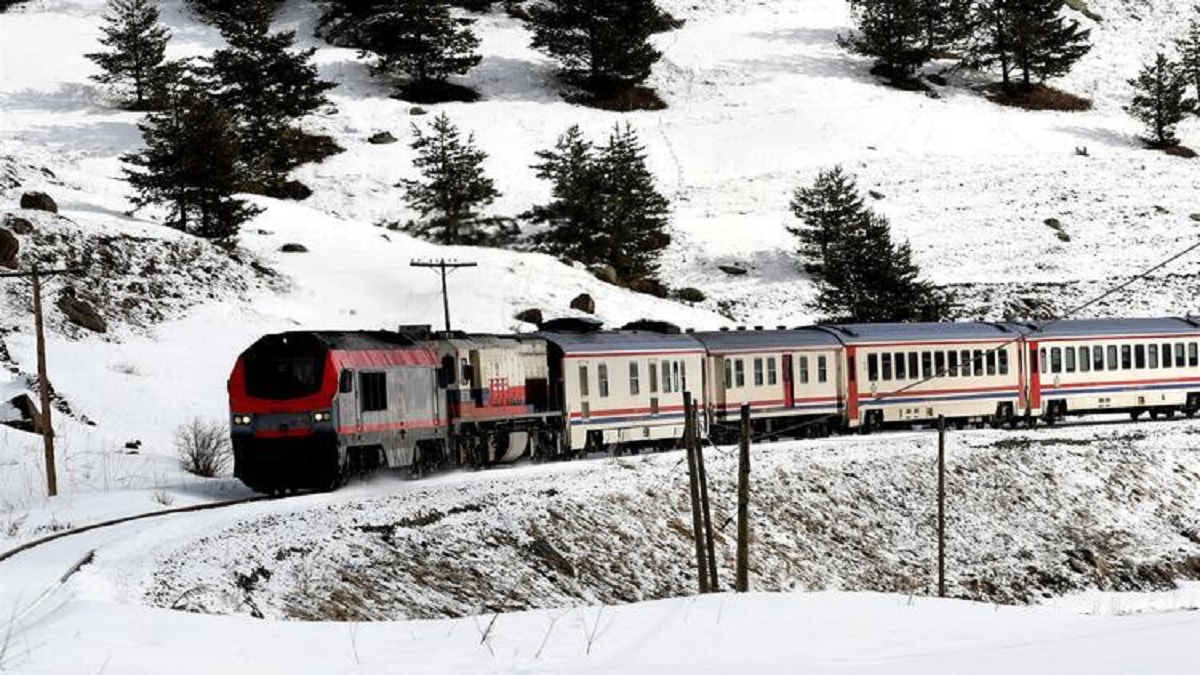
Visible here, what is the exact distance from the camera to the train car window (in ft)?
92.7

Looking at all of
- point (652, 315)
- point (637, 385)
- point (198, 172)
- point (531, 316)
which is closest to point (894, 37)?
point (652, 315)

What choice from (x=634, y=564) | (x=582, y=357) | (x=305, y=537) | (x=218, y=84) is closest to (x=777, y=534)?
(x=634, y=564)

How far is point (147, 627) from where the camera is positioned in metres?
13.3

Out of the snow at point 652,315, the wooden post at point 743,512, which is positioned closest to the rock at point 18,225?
the snow at point 652,315

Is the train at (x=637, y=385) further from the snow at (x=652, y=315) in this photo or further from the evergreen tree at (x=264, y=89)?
the evergreen tree at (x=264, y=89)

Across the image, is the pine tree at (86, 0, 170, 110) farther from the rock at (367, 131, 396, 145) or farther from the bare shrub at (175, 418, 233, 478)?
the bare shrub at (175, 418, 233, 478)

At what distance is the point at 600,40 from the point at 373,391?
69.2 metres

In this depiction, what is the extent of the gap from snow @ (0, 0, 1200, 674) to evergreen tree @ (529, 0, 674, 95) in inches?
96.2

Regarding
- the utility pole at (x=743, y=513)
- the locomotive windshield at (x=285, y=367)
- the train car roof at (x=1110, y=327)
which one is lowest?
the utility pole at (x=743, y=513)

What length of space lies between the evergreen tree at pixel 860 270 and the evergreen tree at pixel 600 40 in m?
27.3

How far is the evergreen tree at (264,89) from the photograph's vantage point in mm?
77062

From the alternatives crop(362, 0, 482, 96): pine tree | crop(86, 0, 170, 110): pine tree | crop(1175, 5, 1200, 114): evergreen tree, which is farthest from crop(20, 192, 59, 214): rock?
crop(1175, 5, 1200, 114): evergreen tree

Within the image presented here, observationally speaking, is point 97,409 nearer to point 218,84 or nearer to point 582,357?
→ point 582,357

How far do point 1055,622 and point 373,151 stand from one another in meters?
69.2
